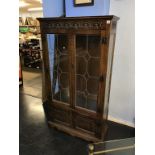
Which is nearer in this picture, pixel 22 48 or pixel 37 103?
pixel 37 103

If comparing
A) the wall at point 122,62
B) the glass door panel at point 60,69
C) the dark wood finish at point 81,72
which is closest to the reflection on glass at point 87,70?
the dark wood finish at point 81,72

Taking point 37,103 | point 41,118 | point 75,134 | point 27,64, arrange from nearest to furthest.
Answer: point 75,134, point 41,118, point 37,103, point 27,64

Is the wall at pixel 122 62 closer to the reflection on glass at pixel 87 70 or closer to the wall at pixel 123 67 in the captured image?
the wall at pixel 123 67

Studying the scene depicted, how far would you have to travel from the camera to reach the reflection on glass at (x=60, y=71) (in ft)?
7.02


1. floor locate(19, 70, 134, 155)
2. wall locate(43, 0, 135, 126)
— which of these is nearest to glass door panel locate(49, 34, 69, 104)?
wall locate(43, 0, 135, 126)

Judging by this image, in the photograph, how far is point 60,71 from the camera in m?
2.28

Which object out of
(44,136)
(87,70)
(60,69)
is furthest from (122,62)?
(44,136)

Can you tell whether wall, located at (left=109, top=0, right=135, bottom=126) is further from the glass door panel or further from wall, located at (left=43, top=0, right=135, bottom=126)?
the glass door panel

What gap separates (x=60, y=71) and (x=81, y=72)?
33cm
